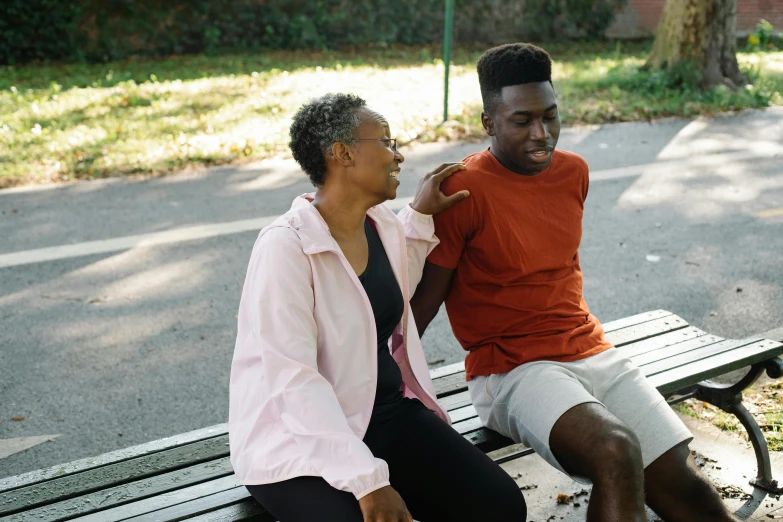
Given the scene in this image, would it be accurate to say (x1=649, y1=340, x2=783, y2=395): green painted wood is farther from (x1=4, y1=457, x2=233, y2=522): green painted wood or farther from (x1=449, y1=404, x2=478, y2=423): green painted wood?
(x1=4, y1=457, x2=233, y2=522): green painted wood

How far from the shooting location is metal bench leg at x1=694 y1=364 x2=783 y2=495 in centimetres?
355

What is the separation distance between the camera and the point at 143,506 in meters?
2.59

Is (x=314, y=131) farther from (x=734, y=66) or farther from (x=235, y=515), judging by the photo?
(x=734, y=66)

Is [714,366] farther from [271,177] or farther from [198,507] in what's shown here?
[271,177]

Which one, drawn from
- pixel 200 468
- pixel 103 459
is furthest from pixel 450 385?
pixel 103 459

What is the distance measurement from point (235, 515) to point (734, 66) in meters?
11.7

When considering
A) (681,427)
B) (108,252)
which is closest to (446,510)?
(681,427)

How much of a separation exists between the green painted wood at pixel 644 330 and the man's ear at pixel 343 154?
1.58 m

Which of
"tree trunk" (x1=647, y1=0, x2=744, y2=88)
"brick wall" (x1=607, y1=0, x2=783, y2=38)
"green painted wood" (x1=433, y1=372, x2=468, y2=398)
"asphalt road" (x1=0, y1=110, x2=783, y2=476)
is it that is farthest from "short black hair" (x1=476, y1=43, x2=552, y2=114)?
"brick wall" (x1=607, y1=0, x2=783, y2=38)

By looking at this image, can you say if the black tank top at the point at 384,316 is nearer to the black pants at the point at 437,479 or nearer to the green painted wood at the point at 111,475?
A: the black pants at the point at 437,479

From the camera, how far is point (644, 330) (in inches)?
154

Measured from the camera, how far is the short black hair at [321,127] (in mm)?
2738

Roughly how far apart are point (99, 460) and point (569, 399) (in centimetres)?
148

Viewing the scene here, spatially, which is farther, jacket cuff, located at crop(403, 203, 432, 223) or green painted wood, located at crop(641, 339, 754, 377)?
green painted wood, located at crop(641, 339, 754, 377)
